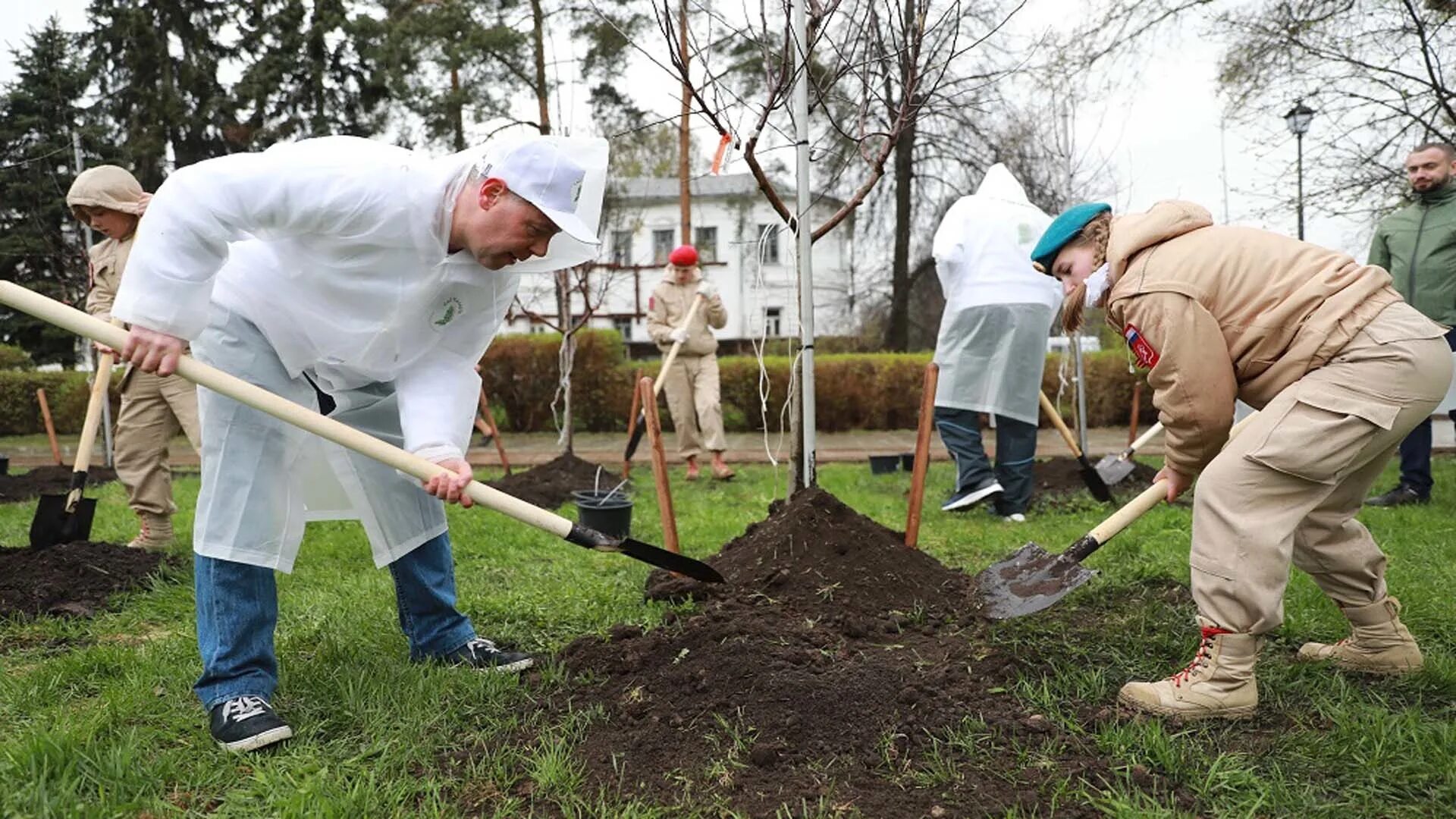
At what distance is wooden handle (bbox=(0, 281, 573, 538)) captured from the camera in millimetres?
2406

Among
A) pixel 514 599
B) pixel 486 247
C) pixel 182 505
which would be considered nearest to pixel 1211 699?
pixel 486 247

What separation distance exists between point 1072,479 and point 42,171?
1039cm

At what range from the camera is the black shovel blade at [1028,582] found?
317 centimetres

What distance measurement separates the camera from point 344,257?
2596mm

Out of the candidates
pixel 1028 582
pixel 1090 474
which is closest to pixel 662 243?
pixel 1090 474

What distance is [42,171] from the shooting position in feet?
32.2

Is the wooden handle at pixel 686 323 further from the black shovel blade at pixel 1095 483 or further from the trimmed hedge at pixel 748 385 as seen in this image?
the trimmed hedge at pixel 748 385

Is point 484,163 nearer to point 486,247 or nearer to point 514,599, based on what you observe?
point 486,247

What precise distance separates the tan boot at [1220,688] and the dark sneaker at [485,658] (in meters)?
1.86

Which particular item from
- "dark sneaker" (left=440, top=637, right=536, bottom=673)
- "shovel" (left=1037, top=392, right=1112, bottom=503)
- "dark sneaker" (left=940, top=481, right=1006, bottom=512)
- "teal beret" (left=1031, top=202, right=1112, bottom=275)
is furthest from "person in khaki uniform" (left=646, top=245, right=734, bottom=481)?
"teal beret" (left=1031, top=202, right=1112, bottom=275)

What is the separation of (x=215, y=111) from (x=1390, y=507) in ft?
62.7

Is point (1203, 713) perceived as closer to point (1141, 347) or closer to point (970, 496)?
point (1141, 347)

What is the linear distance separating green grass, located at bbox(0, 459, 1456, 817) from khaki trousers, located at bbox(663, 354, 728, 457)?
4099 mm

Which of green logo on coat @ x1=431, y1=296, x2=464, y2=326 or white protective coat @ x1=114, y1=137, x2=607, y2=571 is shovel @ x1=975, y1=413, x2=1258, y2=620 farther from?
green logo on coat @ x1=431, y1=296, x2=464, y2=326
